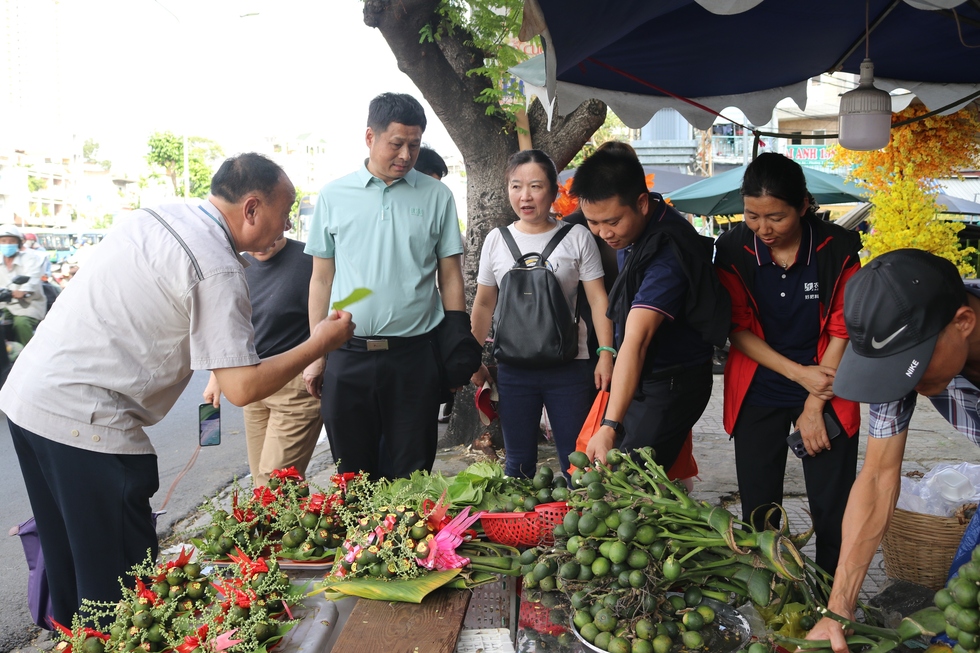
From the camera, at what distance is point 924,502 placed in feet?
10.4

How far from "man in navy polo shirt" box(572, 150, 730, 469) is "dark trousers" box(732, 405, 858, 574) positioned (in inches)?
8.5

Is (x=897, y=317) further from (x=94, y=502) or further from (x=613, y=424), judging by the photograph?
(x=94, y=502)

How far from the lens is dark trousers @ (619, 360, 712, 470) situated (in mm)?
2602

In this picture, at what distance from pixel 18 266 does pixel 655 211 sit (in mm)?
7639

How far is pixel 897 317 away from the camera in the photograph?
4.94 feet

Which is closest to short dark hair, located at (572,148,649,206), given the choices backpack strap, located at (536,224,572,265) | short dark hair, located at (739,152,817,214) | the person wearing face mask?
short dark hair, located at (739,152,817,214)

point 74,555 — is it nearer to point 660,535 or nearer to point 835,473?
point 660,535

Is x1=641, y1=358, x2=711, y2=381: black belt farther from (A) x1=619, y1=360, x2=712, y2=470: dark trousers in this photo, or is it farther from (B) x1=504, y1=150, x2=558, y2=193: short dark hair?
(B) x1=504, y1=150, x2=558, y2=193: short dark hair

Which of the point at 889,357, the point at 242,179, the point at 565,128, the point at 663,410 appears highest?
the point at 565,128

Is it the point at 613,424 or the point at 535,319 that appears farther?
the point at 535,319

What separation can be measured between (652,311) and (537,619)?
1.10 metres

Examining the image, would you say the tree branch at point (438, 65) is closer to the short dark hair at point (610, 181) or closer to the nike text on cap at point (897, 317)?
the short dark hair at point (610, 181)

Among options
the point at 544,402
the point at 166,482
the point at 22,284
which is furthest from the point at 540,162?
the point at 22,284

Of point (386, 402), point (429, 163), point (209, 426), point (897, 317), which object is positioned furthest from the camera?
point (429, 163)
